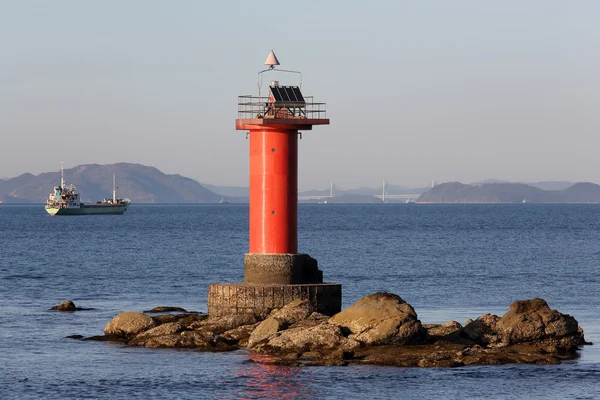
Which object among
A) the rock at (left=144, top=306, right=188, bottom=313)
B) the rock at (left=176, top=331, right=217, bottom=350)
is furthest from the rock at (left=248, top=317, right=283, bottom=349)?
the rock at (left=144, top=306, right=188, bottom=313)

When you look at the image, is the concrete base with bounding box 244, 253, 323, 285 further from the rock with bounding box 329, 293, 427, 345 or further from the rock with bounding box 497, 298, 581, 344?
the rock with bounding box 497, 298, 581, 344

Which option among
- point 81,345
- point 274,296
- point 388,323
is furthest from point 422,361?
point 81,345

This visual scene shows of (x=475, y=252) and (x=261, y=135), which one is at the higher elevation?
(x=261, y=135)

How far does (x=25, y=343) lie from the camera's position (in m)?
35.2

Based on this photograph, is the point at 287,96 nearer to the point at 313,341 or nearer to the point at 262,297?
the point at 262,297

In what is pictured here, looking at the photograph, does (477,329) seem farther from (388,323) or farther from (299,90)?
(299,90)

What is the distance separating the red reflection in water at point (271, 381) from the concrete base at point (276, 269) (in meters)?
6.62

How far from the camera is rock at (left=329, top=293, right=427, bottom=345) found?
104 feet

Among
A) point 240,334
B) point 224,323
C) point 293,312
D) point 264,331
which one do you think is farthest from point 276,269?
point 264,331

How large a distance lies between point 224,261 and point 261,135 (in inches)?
1515

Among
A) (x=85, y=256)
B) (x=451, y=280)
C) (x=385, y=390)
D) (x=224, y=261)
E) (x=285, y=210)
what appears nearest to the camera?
(x=385, y=390)

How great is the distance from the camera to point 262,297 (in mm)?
36750

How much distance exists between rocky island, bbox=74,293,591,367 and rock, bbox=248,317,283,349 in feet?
0.10

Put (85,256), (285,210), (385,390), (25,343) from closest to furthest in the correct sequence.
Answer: (385,390)
(25,343)
(285,210)
(85,256)
